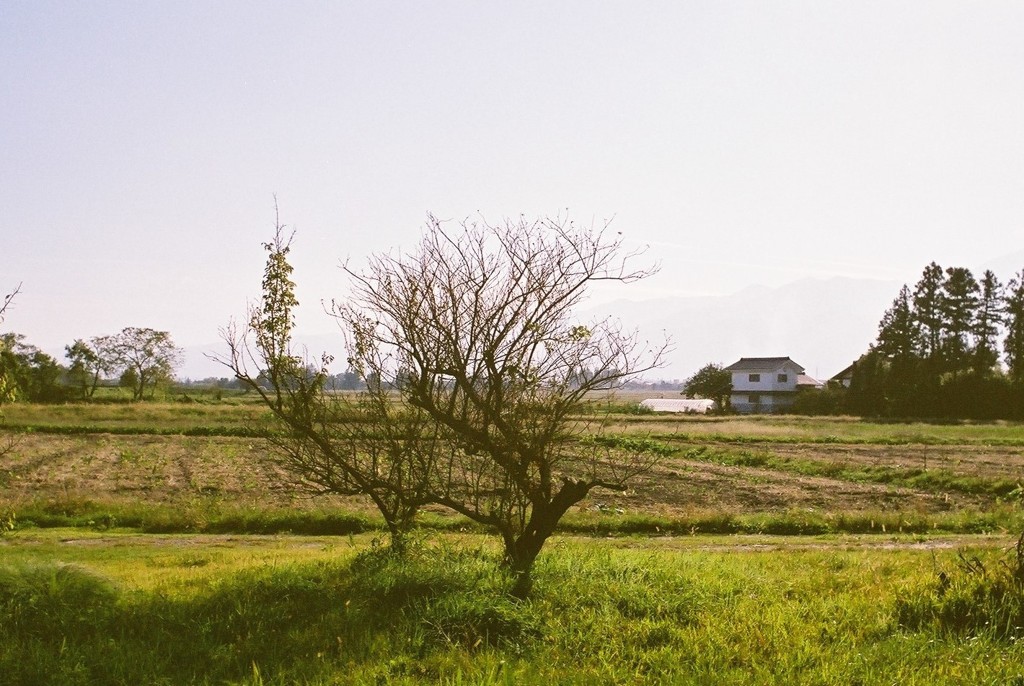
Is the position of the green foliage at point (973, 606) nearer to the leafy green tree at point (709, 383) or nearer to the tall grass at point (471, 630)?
the tall grass at point (471, 630)

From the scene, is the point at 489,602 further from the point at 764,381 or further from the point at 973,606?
the point at 764,381

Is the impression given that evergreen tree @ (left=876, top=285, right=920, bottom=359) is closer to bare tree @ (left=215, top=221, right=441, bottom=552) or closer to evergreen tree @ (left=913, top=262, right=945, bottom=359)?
evergreen tree @ (left=913, top=262, right=945, bottom=359)

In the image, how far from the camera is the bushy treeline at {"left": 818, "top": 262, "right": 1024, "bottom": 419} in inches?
2785

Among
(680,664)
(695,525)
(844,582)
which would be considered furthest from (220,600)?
(695,525)

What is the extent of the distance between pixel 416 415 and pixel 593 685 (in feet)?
15.4

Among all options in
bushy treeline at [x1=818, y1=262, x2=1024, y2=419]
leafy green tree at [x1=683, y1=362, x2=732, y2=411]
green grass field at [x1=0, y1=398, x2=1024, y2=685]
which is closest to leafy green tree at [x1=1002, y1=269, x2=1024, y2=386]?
bushy treeline at [x1=818, y1=262, x2=1024, y2=419]

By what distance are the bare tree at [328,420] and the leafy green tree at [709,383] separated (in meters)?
96.3

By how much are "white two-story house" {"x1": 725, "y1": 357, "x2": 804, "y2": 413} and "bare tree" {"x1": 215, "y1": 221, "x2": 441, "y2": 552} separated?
9881cm

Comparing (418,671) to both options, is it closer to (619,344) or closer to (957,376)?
(619,344)

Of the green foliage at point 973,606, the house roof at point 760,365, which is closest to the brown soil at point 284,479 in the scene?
the green foliage at point 973,606

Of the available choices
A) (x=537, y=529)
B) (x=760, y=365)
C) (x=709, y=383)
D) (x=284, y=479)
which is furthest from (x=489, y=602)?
(x=760, y=365)

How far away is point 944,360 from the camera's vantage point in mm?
77188

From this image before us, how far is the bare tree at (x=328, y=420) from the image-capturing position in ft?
34.2

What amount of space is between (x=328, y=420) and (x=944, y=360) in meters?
82.2
